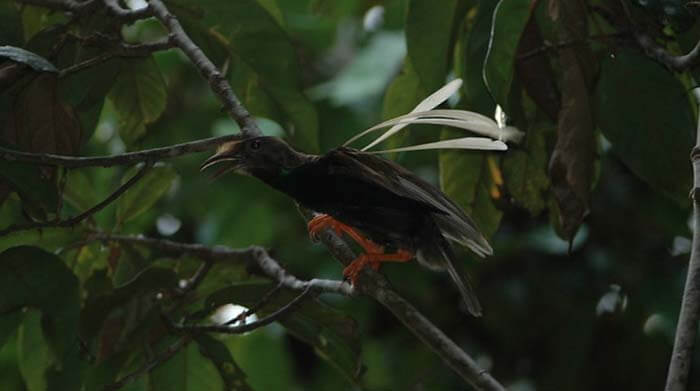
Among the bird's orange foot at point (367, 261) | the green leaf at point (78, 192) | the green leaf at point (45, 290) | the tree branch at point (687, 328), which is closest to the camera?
the tree branch at point (687, 328)

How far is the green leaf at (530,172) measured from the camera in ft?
9.80

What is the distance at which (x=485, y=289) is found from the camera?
5.02 metres

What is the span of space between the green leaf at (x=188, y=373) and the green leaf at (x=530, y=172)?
0.89m

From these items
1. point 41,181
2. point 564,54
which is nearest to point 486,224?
point 564,54

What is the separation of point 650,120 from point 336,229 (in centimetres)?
78

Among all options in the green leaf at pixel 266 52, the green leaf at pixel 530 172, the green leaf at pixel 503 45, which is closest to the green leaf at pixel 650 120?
the green leaf at pixel 530 172

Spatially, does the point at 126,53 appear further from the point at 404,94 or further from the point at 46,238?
the point at 404,94

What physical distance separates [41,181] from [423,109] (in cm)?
84

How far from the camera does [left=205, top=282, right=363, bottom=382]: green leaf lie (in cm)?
278

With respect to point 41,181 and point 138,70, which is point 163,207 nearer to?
point 138,70

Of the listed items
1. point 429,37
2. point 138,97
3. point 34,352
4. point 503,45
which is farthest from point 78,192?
point 503,45

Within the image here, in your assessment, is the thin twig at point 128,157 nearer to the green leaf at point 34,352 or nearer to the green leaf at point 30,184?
the green leaf at point 30,184

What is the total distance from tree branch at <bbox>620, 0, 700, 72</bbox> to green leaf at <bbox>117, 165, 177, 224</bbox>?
1301mm

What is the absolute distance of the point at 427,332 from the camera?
2133mm
